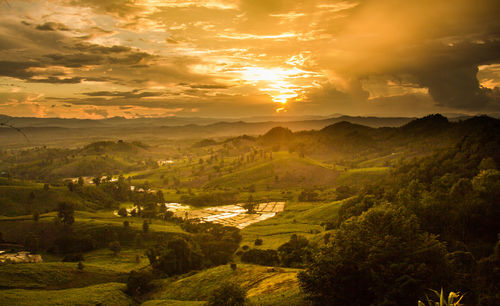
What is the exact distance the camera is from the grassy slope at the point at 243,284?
6762cm

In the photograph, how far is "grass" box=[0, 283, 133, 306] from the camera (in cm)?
8283

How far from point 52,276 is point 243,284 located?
74032mm

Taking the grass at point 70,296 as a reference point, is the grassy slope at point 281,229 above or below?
below

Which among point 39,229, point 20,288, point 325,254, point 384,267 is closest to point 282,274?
point 325,254

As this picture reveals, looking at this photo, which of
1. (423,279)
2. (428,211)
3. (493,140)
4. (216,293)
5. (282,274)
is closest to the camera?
(423,279)

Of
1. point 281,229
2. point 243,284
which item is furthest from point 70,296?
point 281,229

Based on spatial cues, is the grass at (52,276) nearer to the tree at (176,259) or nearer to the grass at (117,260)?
the grass at (117,260)

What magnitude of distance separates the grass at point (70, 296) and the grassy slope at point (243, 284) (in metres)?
12.0

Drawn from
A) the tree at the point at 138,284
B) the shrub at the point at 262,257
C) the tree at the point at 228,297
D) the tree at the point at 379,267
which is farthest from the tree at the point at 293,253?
the tree at the point at 379,267

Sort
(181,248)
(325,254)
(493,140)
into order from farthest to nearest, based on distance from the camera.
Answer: (493,140) → (181,248) → (325,254)

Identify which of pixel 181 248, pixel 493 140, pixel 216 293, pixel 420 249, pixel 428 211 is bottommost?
pixel 181 248

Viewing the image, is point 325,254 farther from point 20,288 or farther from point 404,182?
point 404,182

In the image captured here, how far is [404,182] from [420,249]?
14251 centimetres

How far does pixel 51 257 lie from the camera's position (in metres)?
145
